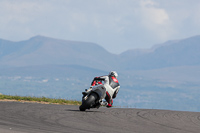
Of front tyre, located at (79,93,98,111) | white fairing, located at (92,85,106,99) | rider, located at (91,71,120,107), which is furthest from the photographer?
rider, located at (91,71,120,107)

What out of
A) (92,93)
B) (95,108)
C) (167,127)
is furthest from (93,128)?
(95,108)

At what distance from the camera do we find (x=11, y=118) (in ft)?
46.7

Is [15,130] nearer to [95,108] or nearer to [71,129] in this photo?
[71,129]

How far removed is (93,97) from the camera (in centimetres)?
1884

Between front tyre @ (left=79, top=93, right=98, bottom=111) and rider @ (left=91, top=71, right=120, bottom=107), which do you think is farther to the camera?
rider @ (left=91, top=71, right=120, bottom=107)

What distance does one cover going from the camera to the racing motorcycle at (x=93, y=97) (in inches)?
740

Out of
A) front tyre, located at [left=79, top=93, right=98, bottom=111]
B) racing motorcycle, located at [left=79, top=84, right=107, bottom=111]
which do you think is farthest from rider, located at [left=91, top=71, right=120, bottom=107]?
front tyre, located at [left=79, top=93, right=98, bottom=111]

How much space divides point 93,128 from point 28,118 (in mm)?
3170

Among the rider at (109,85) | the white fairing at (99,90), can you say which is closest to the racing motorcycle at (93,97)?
the white fairing at (99,90)

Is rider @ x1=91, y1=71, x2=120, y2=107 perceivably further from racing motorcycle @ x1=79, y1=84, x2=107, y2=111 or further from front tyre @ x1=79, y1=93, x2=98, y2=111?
front tyre @ x1=79, y1=93, x2=98, y2=111

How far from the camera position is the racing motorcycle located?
18.8m

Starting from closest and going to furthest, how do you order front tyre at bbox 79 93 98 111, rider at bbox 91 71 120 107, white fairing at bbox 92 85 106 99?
front tyre at bbox 79 93 98 111, white fairing at bbox 92 85 106 99, rider at bbox 91 71 120 107

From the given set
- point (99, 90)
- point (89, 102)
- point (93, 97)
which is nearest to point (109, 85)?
point (99, 90)

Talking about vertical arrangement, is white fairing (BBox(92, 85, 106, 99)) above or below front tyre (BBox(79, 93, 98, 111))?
above
